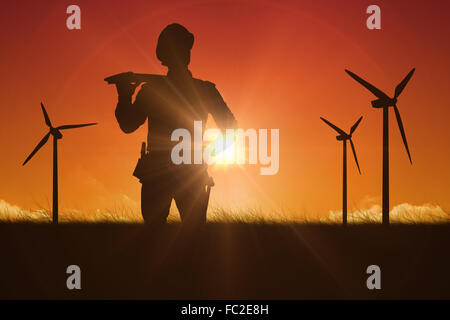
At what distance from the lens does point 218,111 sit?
10.8 m

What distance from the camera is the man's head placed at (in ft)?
33.5

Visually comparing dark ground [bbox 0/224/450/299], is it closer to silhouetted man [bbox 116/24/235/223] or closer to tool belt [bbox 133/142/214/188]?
silhouetted man [bbox 116/24/235/223]

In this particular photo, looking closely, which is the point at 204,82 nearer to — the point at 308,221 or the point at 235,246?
the point at 235,246

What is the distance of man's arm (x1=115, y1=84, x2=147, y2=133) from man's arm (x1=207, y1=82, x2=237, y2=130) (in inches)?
57.3

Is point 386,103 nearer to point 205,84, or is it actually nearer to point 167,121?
point 205,84

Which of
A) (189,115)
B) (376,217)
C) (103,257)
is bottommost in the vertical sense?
(103,257)

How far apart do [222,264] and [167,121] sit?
3.08 meters

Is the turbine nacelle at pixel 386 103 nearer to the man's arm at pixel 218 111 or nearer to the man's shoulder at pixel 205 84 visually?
the man's arm at pixel 218 111

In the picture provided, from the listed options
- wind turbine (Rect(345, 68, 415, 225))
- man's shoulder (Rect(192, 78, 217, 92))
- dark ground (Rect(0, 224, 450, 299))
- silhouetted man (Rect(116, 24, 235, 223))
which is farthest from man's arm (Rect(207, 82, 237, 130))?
wind turbine (Rect(345, 68, 415, 225))

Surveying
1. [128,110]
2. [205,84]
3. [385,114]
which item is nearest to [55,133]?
[128,110]

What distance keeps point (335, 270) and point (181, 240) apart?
3.15 metres

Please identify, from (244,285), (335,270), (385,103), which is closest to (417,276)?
(335,270)

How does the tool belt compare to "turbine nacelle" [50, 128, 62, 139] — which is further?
"turbine nacelle" [50, 128, 62, 139]
